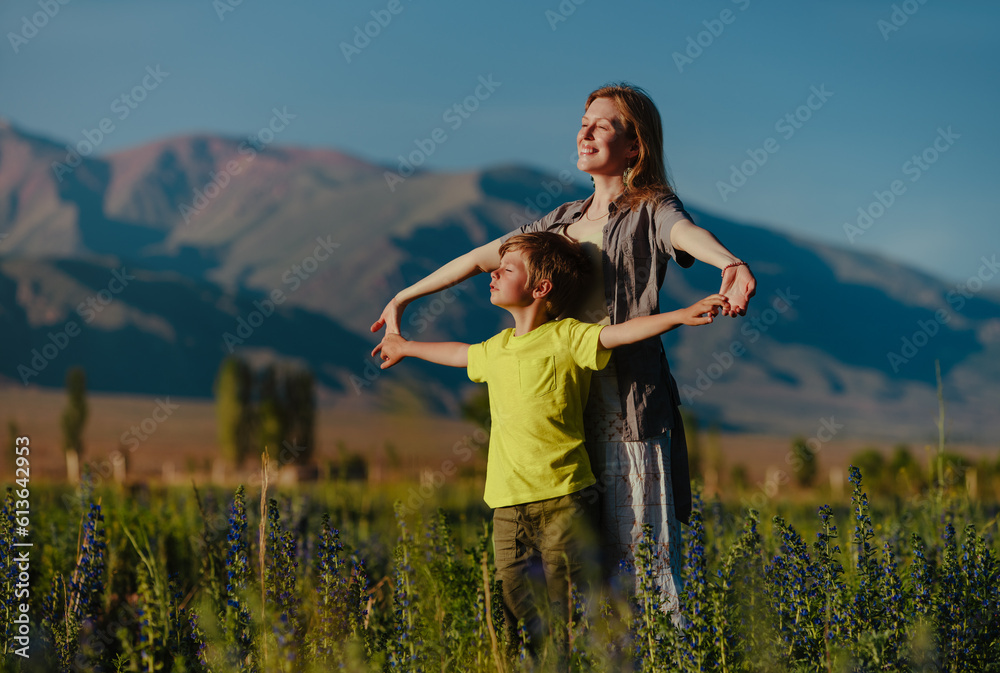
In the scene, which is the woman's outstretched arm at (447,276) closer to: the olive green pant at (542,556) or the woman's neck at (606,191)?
the woman's neck at (606,191)

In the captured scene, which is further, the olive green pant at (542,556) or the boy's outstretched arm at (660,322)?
the olive green pant at (542,556)

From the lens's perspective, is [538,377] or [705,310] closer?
[705,310]

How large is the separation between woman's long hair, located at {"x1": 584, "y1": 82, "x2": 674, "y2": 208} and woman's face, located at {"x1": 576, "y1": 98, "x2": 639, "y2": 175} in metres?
0.03

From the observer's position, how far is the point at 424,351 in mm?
4113

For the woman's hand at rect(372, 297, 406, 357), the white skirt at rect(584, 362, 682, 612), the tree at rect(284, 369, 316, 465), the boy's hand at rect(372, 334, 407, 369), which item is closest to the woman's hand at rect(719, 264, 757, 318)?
the white skirt at rect(584, 362, 682, 612)

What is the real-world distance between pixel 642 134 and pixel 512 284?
872 millimetres

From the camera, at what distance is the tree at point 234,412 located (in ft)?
208

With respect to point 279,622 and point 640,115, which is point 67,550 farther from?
point 640,115

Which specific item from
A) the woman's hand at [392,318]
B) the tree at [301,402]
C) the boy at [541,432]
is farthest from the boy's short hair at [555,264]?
the tree at [301,402]

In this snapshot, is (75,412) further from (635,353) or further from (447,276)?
(635,353)

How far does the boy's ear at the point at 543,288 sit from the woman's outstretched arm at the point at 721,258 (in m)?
0.50

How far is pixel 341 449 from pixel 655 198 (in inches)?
201

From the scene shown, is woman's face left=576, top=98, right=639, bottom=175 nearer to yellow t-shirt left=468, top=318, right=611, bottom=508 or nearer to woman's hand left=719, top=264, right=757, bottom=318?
yellow t-shirt left=468, top=318, right=611, bottom=508

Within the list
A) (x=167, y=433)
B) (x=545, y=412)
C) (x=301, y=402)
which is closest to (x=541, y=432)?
Answer: (x=545, y=412)
